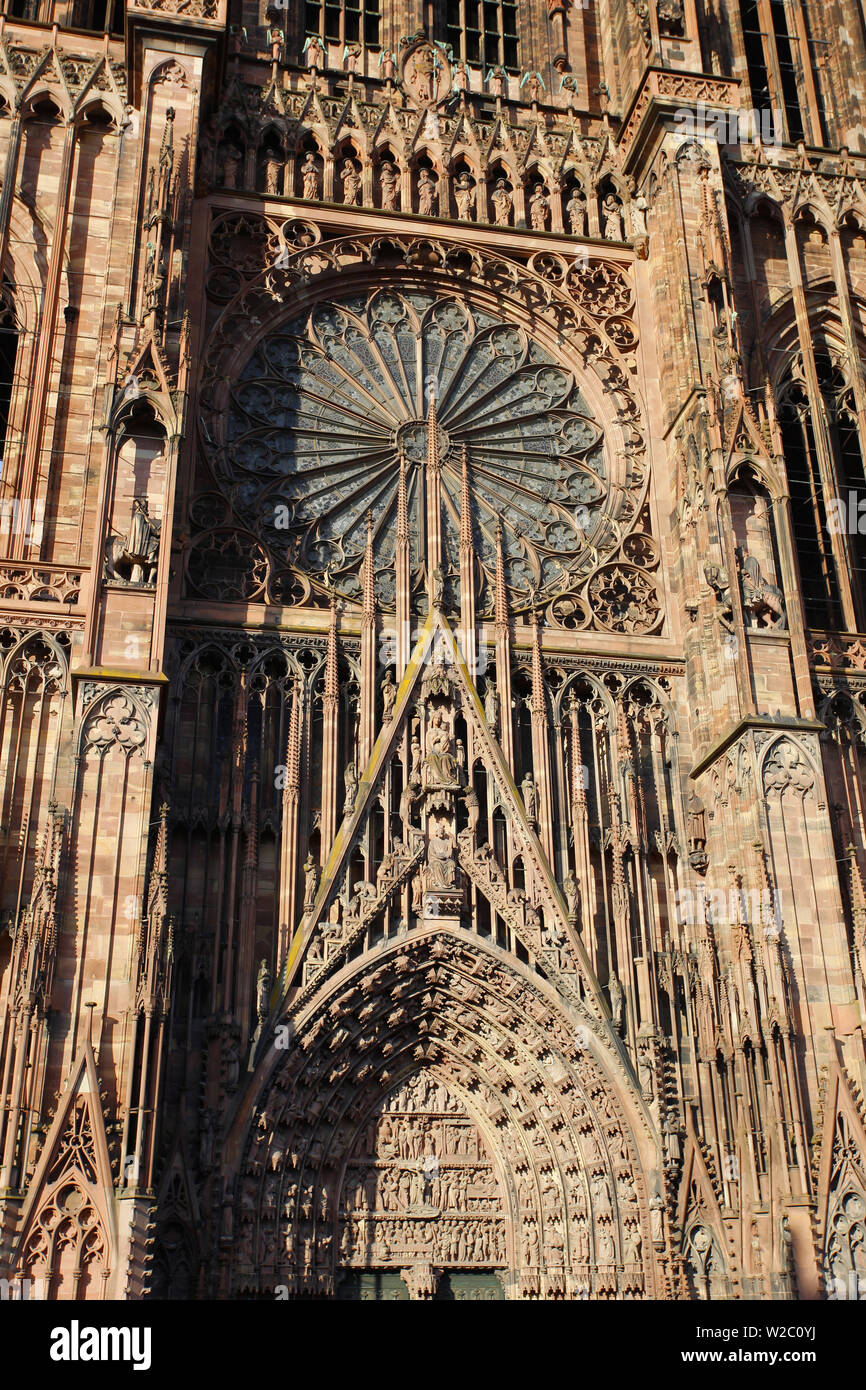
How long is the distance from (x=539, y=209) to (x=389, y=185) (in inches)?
93.2

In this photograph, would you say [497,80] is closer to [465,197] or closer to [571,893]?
[465,197]

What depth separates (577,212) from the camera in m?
24.0

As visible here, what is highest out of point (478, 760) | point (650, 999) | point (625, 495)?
point (625, 495)

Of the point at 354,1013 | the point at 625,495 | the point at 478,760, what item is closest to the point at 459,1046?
the point at 354,1013

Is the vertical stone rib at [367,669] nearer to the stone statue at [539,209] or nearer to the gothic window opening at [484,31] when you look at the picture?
the stone statue at [539,209]

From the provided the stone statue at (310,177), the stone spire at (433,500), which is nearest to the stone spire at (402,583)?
the stone spire at (433,500)

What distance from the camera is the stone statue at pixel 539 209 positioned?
23.7m

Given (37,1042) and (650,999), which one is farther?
(650,999)

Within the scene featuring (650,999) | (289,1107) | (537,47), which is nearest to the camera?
(289,1107)

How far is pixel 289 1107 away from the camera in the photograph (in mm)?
16781

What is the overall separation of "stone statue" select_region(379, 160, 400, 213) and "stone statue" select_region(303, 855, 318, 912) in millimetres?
10574
